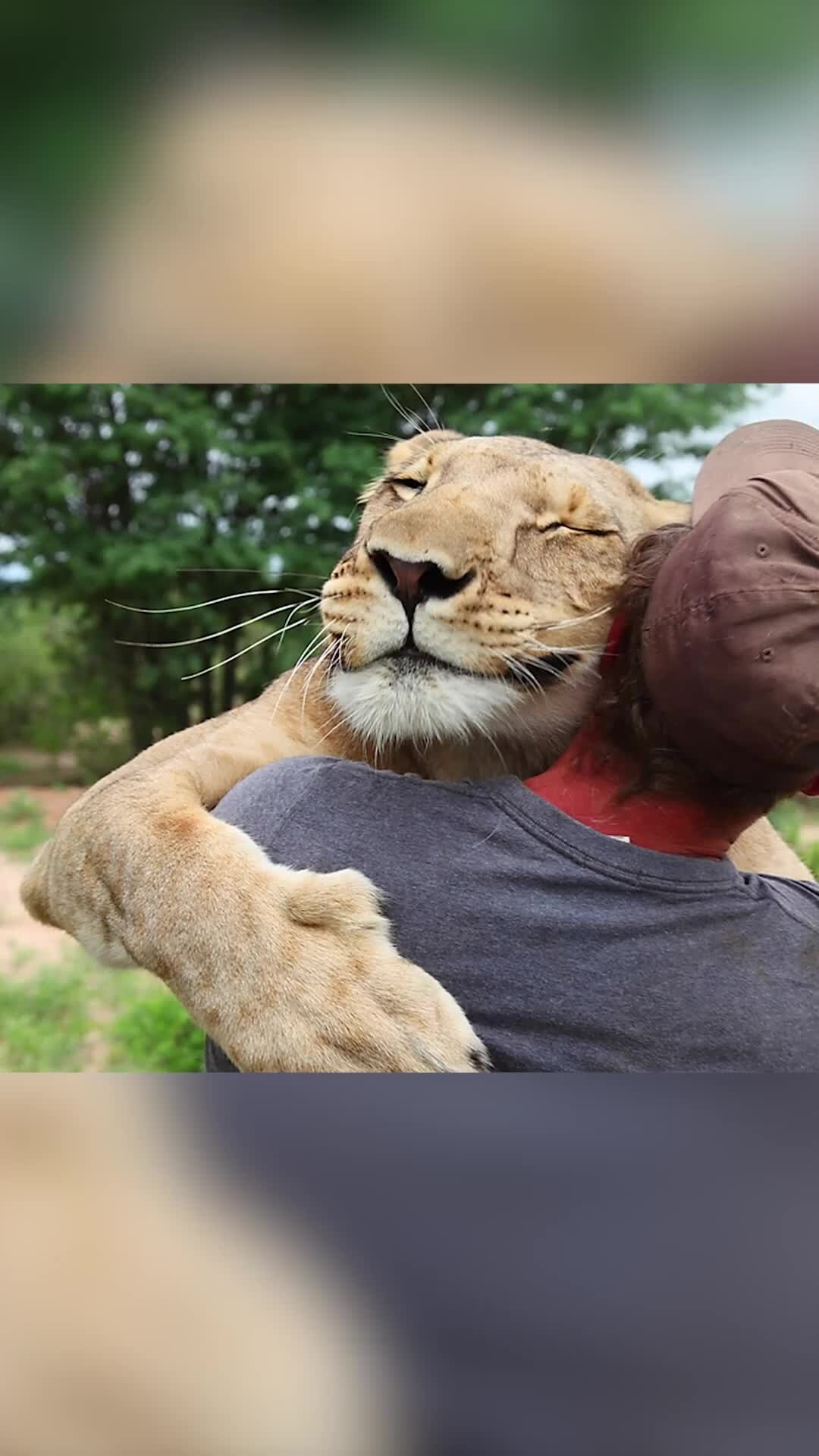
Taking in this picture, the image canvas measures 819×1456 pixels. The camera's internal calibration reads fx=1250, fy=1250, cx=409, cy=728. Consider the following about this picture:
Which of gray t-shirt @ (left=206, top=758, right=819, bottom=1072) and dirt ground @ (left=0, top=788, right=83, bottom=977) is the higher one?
gray t-shirt @ (left=206, top=758, right=819, bottom=1072)

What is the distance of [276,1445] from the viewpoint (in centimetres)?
199

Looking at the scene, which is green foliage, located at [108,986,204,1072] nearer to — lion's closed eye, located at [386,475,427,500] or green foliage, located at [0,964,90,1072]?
green foliage, located at [0,964,90,1072]

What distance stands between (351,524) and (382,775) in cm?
52

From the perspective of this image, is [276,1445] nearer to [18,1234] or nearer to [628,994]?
[18,1234]

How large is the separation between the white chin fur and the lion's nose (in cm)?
10

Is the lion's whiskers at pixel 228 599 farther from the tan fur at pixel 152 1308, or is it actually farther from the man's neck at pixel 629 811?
the tan fur at pixel 152 1308

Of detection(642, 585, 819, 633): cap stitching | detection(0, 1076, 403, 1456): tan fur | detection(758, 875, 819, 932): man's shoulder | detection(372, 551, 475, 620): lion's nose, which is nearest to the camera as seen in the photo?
detection(642, 585, 819, 633): cap stitching

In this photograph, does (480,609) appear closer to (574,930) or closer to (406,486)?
(406,486)

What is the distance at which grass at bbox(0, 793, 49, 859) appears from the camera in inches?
85.0

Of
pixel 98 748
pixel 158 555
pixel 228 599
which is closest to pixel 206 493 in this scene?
pixel 158 555

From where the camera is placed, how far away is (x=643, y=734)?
1.81m

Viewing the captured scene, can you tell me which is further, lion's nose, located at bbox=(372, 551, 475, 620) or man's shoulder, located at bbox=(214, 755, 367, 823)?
lion's nose, located at bbox=(372, 551, 475, 620)

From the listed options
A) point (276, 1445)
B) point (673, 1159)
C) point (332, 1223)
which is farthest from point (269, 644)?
point (276, 1445)

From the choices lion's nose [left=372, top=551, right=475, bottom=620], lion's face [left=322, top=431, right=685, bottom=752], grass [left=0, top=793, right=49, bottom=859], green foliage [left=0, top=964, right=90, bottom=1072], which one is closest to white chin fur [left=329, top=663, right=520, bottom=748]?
lion's face [left=322, top=431, right=685, bottom=752]
